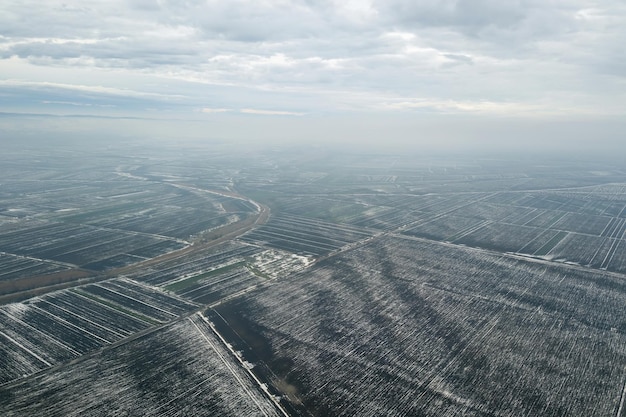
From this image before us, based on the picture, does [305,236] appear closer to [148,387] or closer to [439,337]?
[439,337]

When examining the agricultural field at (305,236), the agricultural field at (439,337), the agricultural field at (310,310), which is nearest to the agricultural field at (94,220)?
the agricultural field at (310,310)

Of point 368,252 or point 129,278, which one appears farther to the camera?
point 368,252

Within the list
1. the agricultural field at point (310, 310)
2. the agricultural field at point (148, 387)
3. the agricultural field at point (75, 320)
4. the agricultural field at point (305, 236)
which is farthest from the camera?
the agricultural field at point (305, 236)

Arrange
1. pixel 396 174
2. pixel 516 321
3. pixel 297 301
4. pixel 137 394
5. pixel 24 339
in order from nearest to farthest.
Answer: pixel 137 394 → pixel 24 339 → pixel 516 321 → pixel 297 301 → pixel 396 174

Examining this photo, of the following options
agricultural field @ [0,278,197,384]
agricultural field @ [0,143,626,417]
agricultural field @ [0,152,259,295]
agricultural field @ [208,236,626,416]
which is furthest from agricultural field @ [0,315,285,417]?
agricultural field @ [0,152,259,295]

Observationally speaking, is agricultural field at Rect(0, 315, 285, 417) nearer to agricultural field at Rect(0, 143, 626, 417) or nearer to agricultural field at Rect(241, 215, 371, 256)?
agricultural field at Rect(0, 143, 626, 417)

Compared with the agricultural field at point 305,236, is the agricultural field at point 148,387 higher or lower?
lower

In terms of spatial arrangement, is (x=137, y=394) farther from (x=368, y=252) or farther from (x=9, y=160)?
(x=9, y=160)

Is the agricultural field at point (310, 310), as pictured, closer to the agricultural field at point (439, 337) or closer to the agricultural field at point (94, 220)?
the agricultural field at point (439, 337)

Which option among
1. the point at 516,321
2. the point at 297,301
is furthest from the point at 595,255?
the point at 297,301

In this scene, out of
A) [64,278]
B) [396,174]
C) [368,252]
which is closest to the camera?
[64,278]

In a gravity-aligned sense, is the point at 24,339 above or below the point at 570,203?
below
